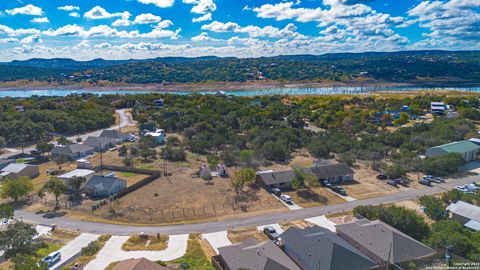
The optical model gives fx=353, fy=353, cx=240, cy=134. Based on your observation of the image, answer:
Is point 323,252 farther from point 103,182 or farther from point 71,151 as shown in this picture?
point 71,151

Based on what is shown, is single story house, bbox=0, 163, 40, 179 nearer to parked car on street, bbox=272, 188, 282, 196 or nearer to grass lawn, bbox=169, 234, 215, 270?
grass lawn, bbox=169, 234, 215, 270

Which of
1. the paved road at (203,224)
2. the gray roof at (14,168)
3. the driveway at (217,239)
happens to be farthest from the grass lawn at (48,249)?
the gray roof at (14,168)

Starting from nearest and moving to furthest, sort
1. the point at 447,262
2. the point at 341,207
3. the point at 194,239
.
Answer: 1. the point at 447,262
2. the point at 194,239
3. the point at 341,207

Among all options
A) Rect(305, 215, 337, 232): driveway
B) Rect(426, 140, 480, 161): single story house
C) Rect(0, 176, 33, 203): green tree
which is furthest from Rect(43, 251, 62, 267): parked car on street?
Rect(426, 140, 480, 161): single story house

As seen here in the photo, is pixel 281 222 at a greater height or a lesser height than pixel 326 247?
lesser

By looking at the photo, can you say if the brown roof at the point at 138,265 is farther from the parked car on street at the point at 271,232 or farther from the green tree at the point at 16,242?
the parked car on street at the point at 271,232

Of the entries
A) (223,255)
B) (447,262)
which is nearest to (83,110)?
(223,255)

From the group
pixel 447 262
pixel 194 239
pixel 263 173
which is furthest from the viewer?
pixel 263 173

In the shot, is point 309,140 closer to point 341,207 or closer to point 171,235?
point 341,207
